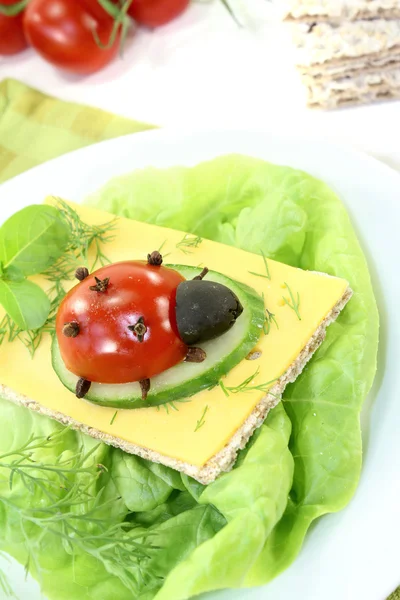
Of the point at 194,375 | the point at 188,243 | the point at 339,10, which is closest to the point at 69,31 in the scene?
the point at 339,10

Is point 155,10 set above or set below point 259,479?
above

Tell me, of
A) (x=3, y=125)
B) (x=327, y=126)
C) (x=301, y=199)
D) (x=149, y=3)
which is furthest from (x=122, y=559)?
(x=149, y=3)

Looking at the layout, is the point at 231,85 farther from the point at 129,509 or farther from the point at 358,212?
the point at 129,509

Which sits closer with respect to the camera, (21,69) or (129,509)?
(129,509)

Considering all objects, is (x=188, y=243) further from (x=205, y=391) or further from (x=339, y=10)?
(x=339, y=10)

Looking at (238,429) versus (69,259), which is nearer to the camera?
(238,429)

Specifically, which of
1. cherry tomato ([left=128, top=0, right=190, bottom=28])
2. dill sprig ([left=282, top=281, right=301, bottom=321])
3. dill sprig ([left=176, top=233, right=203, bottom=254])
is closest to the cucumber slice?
dill sprig ([left=282, top=281, right=301, bottom=321])

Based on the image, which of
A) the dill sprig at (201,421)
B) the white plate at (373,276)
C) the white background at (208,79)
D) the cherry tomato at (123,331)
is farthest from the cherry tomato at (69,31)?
the dill sprig at (201,421)
